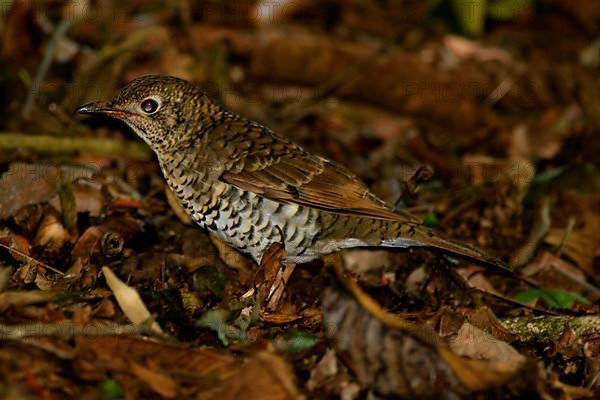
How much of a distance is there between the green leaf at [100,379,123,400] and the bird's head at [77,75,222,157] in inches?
84.7

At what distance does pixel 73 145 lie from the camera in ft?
22.7

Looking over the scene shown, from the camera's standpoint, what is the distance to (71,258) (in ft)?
18.1

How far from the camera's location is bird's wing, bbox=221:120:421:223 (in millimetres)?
5605

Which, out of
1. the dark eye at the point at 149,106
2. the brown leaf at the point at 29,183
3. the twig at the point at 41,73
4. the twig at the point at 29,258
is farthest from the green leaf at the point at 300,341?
the twig at the point at 41,73

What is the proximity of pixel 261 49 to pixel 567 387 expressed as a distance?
5.82 m

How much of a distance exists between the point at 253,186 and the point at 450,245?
1.25 metres

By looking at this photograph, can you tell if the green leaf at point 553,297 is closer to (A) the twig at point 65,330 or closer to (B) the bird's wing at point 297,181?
(B) the bird's wing at point 297,181

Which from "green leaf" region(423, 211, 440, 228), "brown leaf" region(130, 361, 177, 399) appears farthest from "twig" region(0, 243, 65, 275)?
"green leaf" region(423, 211, 440, 228)

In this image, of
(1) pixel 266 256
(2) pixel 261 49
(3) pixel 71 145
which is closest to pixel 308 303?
(1) pixel 266 256

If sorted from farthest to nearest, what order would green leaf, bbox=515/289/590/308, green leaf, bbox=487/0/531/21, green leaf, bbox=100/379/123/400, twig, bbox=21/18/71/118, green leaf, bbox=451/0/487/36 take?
green leaf, bbox=487/0/531/21
green leaf, bbox=451/0/487/36
twig, bbox=21/18/71/118
green leaf, bbox=515/289/590/308
green leaf, bbox=100/379/123/400

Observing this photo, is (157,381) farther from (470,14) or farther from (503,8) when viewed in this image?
(503,8)

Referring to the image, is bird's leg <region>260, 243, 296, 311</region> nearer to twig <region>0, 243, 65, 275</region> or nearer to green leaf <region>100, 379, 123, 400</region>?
twig <region>0, 243, 65, 275</region>

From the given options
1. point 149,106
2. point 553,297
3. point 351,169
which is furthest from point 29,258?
point 351,169

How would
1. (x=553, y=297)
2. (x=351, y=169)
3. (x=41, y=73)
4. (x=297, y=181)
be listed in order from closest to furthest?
(x=297, y=181) → (x=553, y=297) → (x=41, y=73) → (x=351, y=169)
